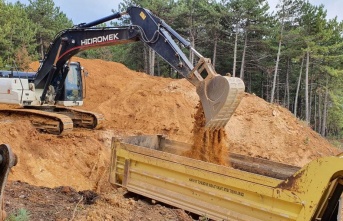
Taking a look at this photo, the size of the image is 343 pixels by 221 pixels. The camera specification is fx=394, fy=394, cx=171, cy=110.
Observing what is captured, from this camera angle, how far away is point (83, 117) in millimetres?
12703

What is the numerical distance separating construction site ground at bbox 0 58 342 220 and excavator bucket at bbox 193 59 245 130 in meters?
1.69

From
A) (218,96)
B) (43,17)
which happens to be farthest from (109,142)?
(43,17)

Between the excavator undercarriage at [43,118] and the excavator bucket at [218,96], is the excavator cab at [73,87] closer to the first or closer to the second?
the excavator undercarriage at [43,118]

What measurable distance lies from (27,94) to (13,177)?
411 cm

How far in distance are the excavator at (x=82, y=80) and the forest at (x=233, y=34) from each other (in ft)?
37.0

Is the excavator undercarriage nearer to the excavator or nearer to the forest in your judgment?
the excavator

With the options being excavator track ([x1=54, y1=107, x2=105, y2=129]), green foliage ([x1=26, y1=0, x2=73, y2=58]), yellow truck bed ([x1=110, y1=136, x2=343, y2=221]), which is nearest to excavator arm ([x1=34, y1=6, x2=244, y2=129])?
excavator track ([x1=54, y1=107, x2=105, y2=129])

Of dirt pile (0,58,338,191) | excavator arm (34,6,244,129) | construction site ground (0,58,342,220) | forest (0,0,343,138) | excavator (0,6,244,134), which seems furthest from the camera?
forest (0,0,343,138)

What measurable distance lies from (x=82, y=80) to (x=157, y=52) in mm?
5968

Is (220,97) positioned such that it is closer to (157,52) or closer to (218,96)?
(218,96)

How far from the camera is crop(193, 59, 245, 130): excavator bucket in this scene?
6098 millimetres

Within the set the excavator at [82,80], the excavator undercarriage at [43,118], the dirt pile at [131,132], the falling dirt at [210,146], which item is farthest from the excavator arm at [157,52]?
the dirt pile at [131,132]

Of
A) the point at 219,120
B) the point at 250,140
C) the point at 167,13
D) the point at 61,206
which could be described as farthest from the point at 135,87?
the point at 61,206

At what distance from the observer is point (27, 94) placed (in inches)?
451
